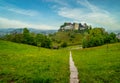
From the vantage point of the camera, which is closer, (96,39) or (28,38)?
(96,39)

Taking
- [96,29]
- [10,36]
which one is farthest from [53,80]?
[96,29]

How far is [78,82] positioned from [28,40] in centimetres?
11449

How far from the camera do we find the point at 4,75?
18.8 m

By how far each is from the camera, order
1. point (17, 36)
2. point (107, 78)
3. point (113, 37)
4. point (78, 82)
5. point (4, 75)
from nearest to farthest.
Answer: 1. point (78, 82)
2. point (107, 78)
3. point (4, 75)
4. point (17, 36)
5. point (113, 37)

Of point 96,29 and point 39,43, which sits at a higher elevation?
point 96,29

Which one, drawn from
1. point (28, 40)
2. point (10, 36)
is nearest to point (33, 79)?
point (28, 40)

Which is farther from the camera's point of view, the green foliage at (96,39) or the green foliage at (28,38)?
the green foliage at (96,39)

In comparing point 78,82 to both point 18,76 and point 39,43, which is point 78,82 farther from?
point 39,43

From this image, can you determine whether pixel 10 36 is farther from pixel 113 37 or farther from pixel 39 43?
pixel 113 37

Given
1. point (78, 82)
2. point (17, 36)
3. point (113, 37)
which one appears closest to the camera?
point (78, 82)

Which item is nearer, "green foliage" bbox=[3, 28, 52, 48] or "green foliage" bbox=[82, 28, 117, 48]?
"green foliage" bbox=[3, 28, 52, 48]

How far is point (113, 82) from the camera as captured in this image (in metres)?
15.6

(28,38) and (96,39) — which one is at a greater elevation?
(28,38)

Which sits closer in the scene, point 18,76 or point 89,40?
point 18,76
